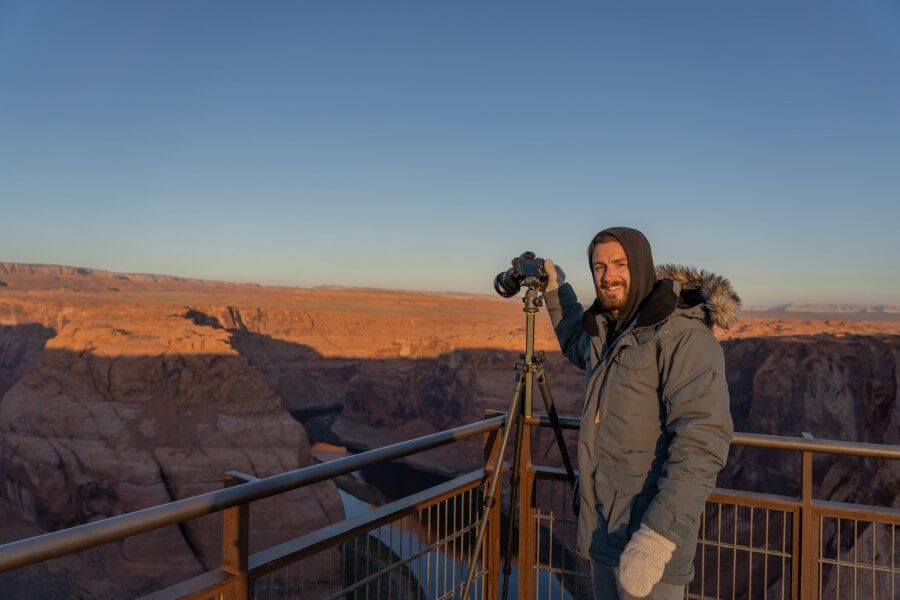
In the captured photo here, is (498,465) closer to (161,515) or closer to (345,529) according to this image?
(345,529)

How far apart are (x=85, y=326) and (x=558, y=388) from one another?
80.7 feet

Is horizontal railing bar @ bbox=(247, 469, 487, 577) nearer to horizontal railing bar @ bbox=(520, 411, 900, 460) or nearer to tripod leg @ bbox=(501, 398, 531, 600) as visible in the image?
tripod leg @ bbox=(501, 398, 531, 600)

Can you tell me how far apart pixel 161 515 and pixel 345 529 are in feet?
2.40

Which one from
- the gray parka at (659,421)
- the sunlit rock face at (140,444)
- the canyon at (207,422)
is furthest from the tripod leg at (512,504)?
the sunlit rock face at (140,444)

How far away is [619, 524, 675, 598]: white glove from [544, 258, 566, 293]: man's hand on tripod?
115 centimetres

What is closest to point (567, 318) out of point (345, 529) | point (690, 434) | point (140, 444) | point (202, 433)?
point (690, 434)

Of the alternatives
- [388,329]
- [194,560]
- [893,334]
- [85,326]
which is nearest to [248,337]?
[388,329]

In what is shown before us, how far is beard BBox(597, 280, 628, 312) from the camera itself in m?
1.99

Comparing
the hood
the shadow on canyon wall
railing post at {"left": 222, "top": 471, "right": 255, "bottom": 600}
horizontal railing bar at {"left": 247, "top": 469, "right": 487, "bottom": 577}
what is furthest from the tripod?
the shadow on canyon wall

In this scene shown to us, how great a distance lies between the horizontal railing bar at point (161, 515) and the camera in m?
1.20

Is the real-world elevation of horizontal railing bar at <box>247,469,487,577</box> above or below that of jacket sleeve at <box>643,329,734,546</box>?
below

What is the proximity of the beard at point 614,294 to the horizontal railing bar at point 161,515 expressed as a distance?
0.94 metres

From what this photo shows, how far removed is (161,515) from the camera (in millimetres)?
1426

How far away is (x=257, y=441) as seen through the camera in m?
24.5
